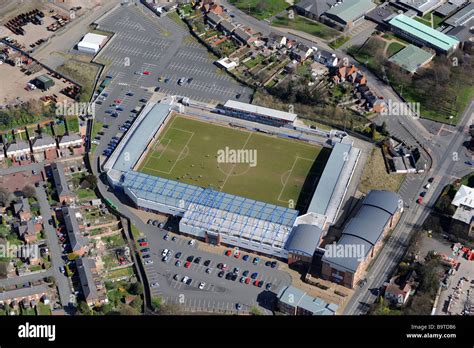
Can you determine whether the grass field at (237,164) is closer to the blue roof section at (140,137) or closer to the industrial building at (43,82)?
the blue roof section at (140,137)

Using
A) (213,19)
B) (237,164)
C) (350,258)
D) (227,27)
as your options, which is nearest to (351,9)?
(227,27)

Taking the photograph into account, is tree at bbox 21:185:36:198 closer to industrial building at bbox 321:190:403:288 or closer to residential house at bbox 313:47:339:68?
industrial building at bbox 321:190:403:288

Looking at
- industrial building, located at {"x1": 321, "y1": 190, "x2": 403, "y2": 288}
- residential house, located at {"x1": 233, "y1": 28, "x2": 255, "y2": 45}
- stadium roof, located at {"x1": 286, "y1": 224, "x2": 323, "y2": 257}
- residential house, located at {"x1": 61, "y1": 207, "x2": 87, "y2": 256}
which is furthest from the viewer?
residential house, located at {"x1": 233, "y1": 28, "x2": 255, "y2": 45}

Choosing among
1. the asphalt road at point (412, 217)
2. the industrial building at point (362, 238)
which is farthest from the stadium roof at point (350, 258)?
the asphalt road at point (412, 217)

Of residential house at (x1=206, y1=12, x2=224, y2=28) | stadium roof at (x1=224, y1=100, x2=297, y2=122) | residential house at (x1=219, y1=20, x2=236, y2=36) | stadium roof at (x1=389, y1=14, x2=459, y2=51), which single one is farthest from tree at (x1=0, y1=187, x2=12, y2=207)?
stadium roof at (x1=389, y1=14, x2=459, y2=51)

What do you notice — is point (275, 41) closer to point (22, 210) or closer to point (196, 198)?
point (196, 198)

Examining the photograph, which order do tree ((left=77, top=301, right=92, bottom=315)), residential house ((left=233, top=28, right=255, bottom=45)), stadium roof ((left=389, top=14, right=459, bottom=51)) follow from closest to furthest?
tree ((left=77, top=301, right=92, bottom=315)), stadium roof ((left=389, top=14, right=459, bottom=51)), residential house ((left=233, top=28, right=255, bottom=45))
